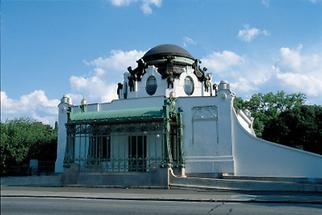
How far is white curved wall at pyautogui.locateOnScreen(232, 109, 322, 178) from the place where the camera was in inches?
982

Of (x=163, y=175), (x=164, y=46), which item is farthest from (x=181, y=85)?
(x=163, y=175)

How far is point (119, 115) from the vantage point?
27.4 meters

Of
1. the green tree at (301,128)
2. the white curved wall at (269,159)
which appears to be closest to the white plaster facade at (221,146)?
the white curved wall at (269,159)

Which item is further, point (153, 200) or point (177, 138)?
point (177, 138)

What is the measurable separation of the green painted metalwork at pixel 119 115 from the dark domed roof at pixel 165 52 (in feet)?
26.0

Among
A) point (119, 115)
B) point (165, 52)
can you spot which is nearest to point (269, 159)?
point (119, 115)

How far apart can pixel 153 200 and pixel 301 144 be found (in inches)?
965

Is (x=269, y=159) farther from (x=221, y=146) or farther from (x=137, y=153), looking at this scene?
(x=137, y=153)

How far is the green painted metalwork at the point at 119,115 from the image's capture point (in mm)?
26375

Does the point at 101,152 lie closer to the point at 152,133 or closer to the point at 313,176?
the point at 152,133

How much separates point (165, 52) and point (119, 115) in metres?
9.04

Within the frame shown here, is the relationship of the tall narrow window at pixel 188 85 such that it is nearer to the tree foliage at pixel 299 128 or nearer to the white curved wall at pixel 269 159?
the white curved wall at pixel 269 159

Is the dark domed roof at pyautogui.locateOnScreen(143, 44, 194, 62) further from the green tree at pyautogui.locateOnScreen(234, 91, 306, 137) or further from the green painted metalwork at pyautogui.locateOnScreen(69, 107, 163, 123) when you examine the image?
the green tree at pyautogui.locateOnScreen(234, 91, 306, 137)

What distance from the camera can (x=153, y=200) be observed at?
1727 centimetres
